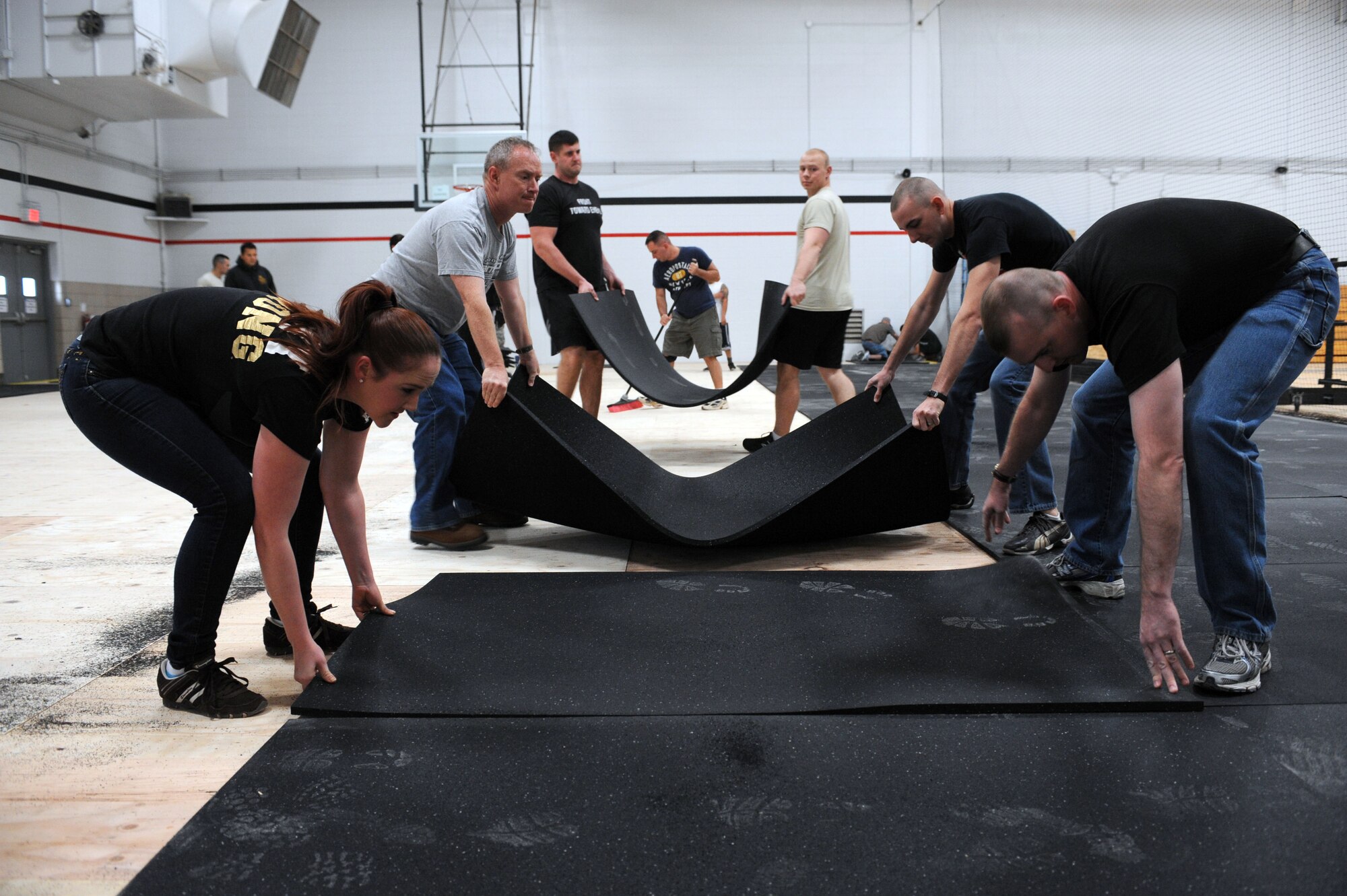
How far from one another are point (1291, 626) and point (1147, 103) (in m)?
10.7

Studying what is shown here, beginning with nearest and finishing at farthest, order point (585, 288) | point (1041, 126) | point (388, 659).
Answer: point (388, 659) → point (585, 288) → point (1041, 126)

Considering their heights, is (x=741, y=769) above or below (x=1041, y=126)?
below

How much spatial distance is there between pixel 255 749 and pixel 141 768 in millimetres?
162

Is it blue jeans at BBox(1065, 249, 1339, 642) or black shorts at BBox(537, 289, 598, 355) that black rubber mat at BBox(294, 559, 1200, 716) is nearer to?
blue jeans at BBox(1065, 249, 1339, 642)

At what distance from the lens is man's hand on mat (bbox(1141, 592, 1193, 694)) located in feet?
5.13

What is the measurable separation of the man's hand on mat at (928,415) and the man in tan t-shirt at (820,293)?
1564 millimetres

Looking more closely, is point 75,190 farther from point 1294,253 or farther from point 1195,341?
point 1294,253

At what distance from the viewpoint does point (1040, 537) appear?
2.72 m

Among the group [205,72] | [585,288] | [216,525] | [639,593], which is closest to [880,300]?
[205,72]

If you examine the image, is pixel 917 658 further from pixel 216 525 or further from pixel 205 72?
pixel 205 72

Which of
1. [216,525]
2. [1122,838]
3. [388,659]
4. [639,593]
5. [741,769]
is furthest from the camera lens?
[639,593]

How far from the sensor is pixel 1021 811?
4.24 ft

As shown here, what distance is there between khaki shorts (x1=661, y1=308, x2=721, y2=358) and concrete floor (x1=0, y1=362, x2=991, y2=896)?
212 centimetres

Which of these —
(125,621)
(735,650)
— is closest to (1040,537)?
(735,650)
